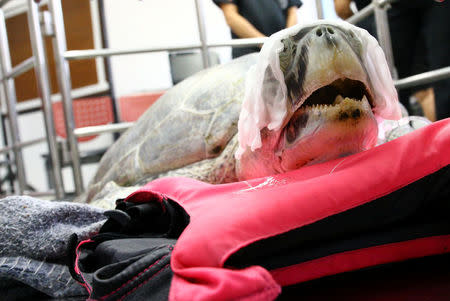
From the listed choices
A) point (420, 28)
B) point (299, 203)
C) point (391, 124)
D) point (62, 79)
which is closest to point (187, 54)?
point (62, 79)

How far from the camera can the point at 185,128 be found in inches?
44.7

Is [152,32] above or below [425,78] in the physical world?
above

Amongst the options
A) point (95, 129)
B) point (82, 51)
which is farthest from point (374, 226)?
Answer: point (82, 51)

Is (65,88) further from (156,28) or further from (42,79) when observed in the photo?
(156,28)

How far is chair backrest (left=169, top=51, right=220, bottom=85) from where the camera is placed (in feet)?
7.22

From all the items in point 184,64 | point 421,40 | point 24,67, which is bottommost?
point 421,40

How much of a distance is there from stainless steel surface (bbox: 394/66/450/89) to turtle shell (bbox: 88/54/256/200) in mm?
701

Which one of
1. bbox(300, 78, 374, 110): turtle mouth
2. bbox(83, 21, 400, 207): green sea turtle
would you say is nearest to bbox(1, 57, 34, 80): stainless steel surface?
bbox(83, 21, 400, 207): green sea turtle

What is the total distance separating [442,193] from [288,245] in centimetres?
17

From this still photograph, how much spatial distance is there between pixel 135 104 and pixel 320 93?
1.89m

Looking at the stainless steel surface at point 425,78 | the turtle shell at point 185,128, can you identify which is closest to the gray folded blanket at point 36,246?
the turtle shell at point 185,128

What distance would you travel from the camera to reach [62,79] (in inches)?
74.9

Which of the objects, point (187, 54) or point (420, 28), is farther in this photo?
point (187, 54)

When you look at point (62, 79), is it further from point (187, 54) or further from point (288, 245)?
point (288, 245)
